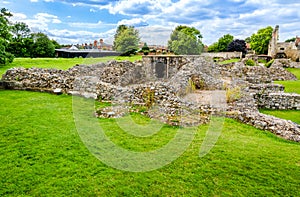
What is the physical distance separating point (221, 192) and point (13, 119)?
632 cm

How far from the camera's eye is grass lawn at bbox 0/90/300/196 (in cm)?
433

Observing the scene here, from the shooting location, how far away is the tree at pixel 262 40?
195 feet

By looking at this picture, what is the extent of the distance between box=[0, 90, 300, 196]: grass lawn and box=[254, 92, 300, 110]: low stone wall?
5.05 metres

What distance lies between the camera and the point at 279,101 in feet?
38.2

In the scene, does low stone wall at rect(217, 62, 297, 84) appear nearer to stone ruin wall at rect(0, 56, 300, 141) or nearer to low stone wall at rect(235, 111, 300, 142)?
stone ruin wall at rect(0, 56, 300, 141)

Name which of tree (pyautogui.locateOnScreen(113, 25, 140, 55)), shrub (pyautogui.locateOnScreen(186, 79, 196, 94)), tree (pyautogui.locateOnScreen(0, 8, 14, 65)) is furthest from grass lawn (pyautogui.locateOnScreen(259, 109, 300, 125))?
tree (pyautogui.locateOnScreen(0, 8, 14, 65))

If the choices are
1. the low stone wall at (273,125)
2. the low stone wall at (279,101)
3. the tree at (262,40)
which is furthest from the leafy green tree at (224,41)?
the low stone wall at (273,125)

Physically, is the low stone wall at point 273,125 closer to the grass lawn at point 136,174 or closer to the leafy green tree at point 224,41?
the grass lawn at point 136,174

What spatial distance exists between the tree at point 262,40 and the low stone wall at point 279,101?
53.7m

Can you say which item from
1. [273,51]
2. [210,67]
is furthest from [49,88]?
[273,51]

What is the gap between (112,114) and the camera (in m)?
8.23

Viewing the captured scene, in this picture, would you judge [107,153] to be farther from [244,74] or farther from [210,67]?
[244,74]

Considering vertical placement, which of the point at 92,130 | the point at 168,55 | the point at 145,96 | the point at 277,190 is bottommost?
the point at 277,190

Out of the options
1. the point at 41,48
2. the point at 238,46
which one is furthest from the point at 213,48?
the point at 41,48
